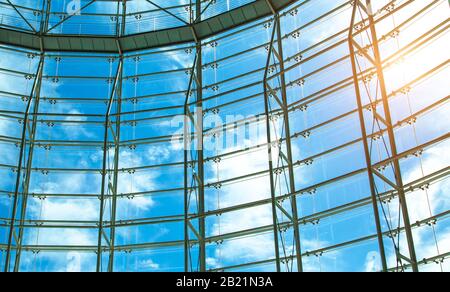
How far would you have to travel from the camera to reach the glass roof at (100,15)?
31.8 m

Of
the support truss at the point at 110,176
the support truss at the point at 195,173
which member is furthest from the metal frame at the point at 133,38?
the support truss at the point at 110,176

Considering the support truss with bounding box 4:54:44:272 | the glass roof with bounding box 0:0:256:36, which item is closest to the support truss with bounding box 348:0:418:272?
the glass roof with bounding box 0:0:256:36

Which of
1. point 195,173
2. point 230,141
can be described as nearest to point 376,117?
point 230,141

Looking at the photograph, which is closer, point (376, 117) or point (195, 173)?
point (376, 117)

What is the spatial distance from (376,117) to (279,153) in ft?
16.9

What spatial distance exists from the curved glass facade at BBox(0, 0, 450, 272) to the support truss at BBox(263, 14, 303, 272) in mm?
81

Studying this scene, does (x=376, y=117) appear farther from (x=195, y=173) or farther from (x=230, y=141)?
(x=195, y=173)

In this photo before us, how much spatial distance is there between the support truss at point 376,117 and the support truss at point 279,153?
342 centimetres

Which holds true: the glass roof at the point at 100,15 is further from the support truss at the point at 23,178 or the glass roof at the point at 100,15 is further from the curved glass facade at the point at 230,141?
the support truss at the point at 23,178

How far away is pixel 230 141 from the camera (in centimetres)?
2902

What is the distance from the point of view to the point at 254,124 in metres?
28.7

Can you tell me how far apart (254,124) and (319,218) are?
5.51 metres

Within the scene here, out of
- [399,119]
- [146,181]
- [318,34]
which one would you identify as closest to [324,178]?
[399,119]
